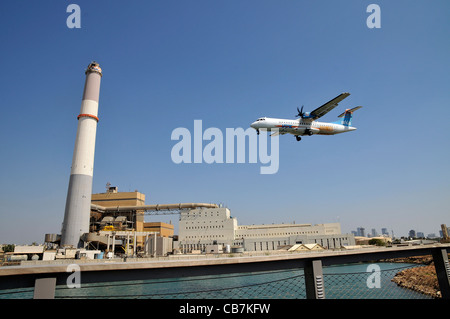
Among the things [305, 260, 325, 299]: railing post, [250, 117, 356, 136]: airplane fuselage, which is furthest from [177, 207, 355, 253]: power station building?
[305, 260, 325, 299]: railing post

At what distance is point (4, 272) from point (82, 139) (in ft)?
193

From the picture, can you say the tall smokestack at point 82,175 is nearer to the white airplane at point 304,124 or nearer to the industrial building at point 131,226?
the industrial building at point 131,226

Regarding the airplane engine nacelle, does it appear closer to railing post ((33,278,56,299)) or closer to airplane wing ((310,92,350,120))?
airplane wing ((310,92,350,120))

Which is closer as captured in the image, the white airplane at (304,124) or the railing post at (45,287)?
the railing post at (45,287)

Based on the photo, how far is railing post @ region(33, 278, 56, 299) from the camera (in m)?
4.02

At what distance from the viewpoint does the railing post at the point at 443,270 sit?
780 centimetres

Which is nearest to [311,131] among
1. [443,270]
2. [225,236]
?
[443,270]

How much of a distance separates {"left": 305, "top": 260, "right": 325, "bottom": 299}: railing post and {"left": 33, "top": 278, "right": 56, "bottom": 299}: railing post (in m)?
4.76

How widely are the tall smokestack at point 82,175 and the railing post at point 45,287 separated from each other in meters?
56.8

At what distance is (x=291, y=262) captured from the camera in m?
5.84

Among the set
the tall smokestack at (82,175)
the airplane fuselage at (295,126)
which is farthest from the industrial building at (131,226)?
the airplane fuselage at (295,126)

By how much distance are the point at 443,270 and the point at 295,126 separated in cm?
2504
